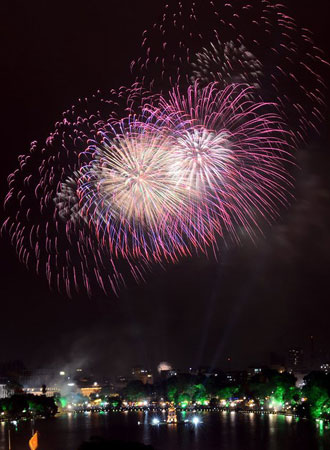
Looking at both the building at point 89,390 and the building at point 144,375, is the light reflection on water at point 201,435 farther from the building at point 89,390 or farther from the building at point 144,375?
the building at point 144,375

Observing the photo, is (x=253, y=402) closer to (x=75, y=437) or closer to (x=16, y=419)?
(x=16, y=419)

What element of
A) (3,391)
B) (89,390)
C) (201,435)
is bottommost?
(89,390)

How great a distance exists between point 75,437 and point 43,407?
118 ft

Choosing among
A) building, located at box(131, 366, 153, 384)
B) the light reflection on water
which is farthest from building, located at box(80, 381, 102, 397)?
the light reflection on water

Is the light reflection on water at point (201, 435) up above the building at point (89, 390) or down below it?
above

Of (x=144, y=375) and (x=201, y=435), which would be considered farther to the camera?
(x=144, y=375)

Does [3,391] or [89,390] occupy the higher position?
[3,391]

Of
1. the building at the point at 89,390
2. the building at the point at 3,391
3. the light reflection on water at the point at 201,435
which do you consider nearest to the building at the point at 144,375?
the building at the point at 89,390

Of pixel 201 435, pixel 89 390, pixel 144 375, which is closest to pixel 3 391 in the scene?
pixel 89 390

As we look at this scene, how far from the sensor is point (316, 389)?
60000 mm

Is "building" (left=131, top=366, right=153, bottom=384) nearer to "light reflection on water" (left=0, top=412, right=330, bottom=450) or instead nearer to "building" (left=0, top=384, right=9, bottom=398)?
"building" (left=0, top=384, right=9, bottom=398)

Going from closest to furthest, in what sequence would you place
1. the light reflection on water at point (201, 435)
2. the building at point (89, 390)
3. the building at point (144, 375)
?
the light reflection on water at point (201, 435), the building at point (89, 390), the building at point (144, 375)

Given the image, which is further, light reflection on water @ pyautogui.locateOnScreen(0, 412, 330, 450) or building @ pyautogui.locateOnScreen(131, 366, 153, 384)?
building @ pyautogui.locateOnScreen(131, 366, 153, 384)

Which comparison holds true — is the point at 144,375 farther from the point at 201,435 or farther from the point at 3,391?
the point at 201,435
